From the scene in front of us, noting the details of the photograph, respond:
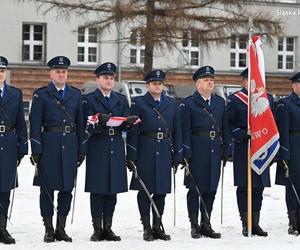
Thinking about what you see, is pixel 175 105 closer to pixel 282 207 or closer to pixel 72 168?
pixel 72 168

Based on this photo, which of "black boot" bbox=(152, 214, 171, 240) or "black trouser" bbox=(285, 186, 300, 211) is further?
"black trouser" bbox=(285, 186, 300, 211)

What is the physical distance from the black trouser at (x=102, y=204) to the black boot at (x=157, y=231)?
1.70 ft

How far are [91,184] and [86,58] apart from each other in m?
25.6

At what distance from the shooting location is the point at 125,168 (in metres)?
9.19

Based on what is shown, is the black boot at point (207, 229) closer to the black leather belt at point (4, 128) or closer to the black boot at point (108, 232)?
the black boot at point (108, 232)

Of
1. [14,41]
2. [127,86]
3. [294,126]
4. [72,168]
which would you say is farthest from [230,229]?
[14,41]

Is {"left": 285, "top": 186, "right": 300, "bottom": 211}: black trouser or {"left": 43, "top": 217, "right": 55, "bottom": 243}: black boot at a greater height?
{"left": 285, "top": 186, "right": 300, "bottom": 211}: black trouser

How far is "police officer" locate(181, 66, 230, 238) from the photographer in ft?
30.7

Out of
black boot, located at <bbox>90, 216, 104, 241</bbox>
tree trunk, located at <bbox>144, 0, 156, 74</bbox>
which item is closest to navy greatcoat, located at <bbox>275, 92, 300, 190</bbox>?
black boot, located at <bbox>90, 216, 104, 241</bbox>

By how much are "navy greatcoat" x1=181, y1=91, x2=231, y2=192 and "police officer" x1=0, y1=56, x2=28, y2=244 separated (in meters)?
1.87

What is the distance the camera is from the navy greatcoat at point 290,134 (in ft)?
31.6

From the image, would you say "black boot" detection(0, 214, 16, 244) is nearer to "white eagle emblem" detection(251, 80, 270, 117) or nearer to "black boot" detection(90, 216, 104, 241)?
"black boot" detection(90, 216, 104, 241)

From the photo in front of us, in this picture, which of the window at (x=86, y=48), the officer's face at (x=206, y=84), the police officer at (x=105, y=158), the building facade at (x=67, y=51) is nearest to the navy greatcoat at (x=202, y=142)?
the officer's face at (x=206, y=84)

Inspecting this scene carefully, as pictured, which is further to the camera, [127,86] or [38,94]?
[127,86]
